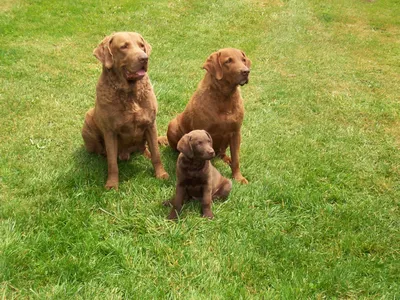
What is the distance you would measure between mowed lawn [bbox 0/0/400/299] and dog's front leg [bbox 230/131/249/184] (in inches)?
6.3

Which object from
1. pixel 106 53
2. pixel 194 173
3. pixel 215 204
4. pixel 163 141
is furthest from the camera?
pixel 163 141

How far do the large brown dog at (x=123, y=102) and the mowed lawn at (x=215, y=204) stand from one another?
1.10ft

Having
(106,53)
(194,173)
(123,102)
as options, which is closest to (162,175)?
(194,173)

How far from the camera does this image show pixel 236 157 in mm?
4824

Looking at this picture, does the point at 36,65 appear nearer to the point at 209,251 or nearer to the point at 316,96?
the point at 316,96

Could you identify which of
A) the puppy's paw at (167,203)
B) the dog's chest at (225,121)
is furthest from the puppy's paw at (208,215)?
the dog's chest at (225,121)

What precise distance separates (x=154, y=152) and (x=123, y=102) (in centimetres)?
75

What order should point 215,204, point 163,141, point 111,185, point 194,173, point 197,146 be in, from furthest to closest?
point 163,141, point 111,185, point 215,204, point 194,173, point 197,146

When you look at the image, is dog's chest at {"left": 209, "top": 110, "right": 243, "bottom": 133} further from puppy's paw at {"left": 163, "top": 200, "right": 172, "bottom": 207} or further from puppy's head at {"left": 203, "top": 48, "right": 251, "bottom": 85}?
puppy's paw at {"left": 163, "top": 200, "right": 172, "bottom": 207}

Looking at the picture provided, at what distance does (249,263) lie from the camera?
3.48m

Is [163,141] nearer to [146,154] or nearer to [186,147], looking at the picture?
[146,154]

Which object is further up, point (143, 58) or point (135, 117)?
point (143, 58)

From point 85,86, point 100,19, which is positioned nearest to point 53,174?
point 85,86

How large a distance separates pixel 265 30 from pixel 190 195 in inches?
373
